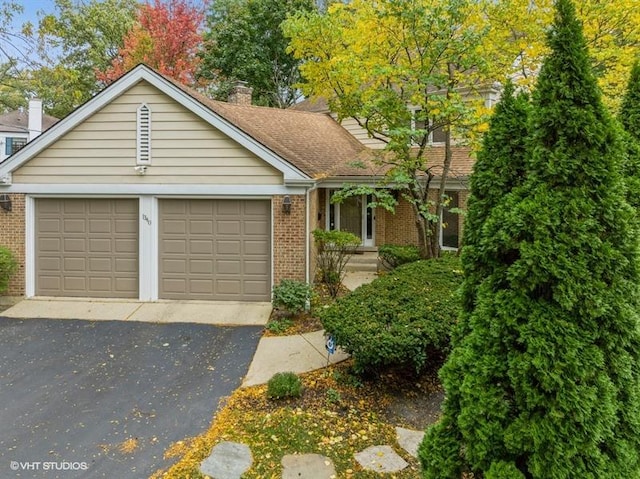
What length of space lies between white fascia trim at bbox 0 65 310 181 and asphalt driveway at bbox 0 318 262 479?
3337mm

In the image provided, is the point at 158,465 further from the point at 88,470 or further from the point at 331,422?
the point at 331,422

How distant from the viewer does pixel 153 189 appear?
9.27 meters

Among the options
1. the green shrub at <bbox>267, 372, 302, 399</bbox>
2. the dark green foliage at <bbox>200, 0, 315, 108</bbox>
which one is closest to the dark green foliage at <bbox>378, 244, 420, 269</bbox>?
the green shrub at <bbox>267, 372, 302, 399</bbox>

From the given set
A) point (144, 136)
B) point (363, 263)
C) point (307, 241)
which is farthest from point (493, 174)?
point (363, 263)

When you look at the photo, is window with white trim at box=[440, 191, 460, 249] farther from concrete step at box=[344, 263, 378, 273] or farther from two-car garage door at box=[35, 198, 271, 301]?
two-car garage door at box=[35, 198, 271, 301]

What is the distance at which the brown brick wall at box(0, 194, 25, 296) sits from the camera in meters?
9.45

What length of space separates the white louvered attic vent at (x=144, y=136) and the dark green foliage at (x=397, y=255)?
6.55 metres

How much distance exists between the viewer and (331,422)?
4.86 m

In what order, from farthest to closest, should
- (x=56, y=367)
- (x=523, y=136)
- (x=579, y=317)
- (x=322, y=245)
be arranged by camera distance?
(x=322, y=245) → (x=56, y=367) → (x=523, y=136) → (x=579, y=317)

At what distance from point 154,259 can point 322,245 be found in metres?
4.07

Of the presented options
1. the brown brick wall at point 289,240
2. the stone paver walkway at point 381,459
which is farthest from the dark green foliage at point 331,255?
the stone paver walkway at point 381,459

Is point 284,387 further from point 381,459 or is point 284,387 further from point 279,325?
point 279,325

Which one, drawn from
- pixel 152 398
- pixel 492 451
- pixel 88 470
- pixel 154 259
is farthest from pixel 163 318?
pixel 492 451

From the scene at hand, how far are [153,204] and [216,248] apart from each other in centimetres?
165
